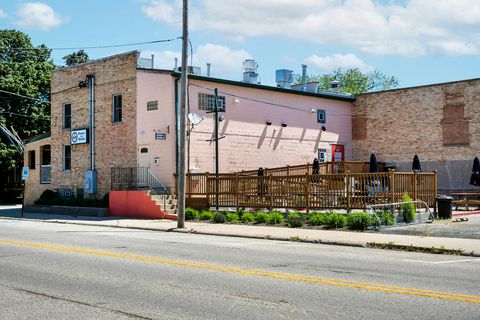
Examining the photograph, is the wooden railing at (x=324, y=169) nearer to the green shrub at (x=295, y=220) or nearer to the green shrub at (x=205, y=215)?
the green shrub at (x=205, y=215)

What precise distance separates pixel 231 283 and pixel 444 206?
14.4m

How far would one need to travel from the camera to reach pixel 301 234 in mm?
18375

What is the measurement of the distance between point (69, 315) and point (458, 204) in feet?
76.7

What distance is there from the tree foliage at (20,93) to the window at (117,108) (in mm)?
14933

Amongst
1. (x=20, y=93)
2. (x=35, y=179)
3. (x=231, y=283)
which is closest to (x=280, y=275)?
(x=231, y=283)

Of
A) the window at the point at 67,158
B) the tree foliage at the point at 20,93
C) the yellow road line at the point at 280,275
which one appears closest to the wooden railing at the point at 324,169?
the window at the point at 67,158

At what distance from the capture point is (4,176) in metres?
45.2

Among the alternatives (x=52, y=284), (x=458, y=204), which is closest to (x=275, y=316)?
(x=52, y=284)

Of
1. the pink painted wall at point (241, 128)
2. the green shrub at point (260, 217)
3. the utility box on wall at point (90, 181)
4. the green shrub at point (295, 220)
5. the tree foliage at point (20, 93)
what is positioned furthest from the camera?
the tree foliage at point (20, 93)

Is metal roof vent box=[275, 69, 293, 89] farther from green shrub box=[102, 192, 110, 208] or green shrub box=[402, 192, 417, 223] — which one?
green shrub box=[402, 192, 417, 223]

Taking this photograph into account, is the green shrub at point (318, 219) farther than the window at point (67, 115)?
No

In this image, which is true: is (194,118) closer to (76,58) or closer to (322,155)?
(322,155)

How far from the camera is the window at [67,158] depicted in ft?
114

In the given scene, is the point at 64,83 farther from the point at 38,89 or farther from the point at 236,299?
the point at 236,299
